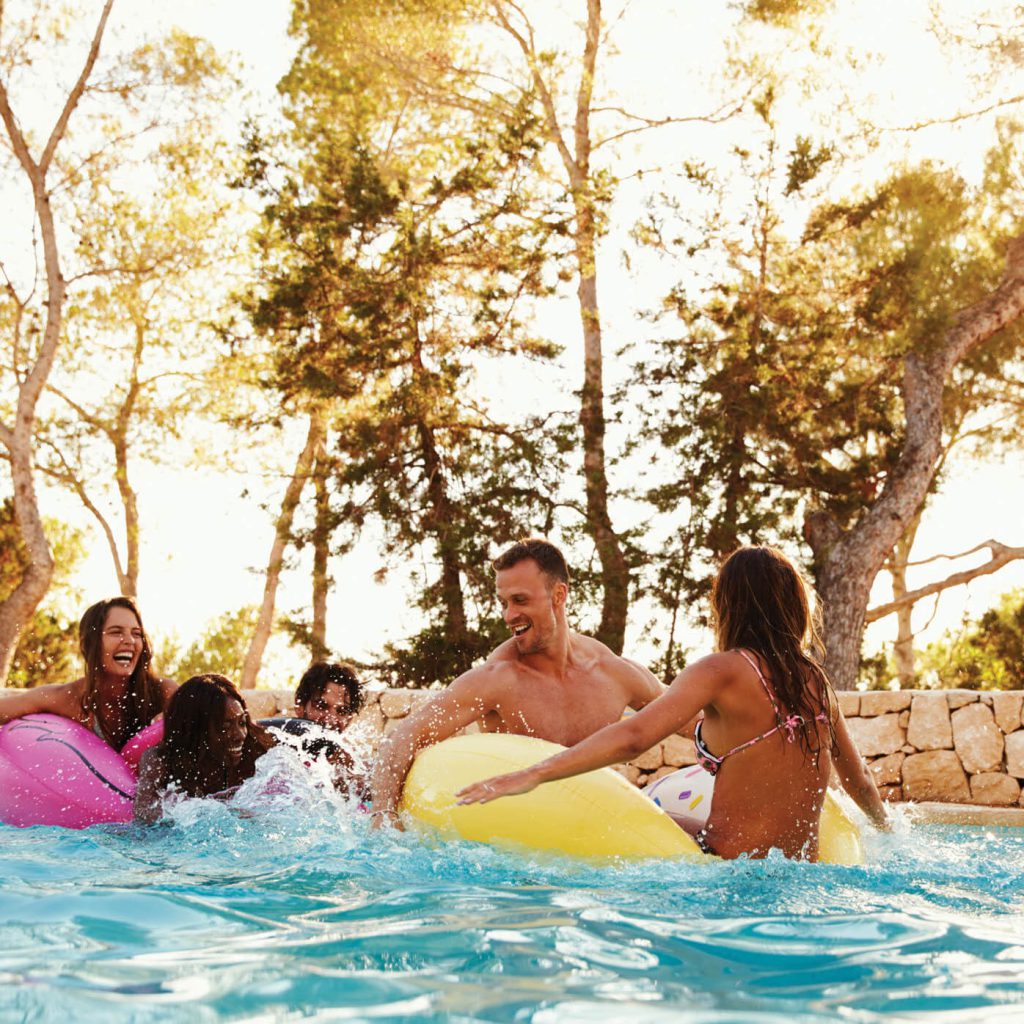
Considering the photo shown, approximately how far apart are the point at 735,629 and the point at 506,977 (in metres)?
1.60

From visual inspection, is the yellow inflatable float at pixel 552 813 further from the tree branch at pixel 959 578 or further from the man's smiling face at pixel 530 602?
the tree branch at pixel 959 578

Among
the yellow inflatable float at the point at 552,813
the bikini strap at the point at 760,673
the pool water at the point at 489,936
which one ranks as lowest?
the pool water at the point at 489,936

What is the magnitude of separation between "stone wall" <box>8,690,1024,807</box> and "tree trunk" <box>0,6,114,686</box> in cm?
860

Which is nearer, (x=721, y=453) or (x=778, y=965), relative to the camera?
(x=778, y=965)

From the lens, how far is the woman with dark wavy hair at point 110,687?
6.08 meters

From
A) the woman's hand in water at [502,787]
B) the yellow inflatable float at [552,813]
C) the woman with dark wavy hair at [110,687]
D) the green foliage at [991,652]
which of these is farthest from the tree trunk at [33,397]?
the woman's hand in water at [502,787]

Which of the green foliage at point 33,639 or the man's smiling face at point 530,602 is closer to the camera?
the man's smiling face at point 530,602

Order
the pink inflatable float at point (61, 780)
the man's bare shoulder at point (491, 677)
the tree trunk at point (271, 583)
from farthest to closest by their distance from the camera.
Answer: the tree trunk at point (271, 583) < the pink inflatable float at point (61, 780) < the man's bare shoulder at point (491, 677)

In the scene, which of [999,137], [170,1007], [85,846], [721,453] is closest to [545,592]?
[85,846]

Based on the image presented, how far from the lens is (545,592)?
4863 mm

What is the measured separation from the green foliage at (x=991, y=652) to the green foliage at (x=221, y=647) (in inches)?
406

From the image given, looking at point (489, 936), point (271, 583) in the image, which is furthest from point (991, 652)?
point (489, 936)

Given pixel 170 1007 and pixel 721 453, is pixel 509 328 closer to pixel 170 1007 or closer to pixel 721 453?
pixel 721 453

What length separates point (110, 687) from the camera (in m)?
6.14
